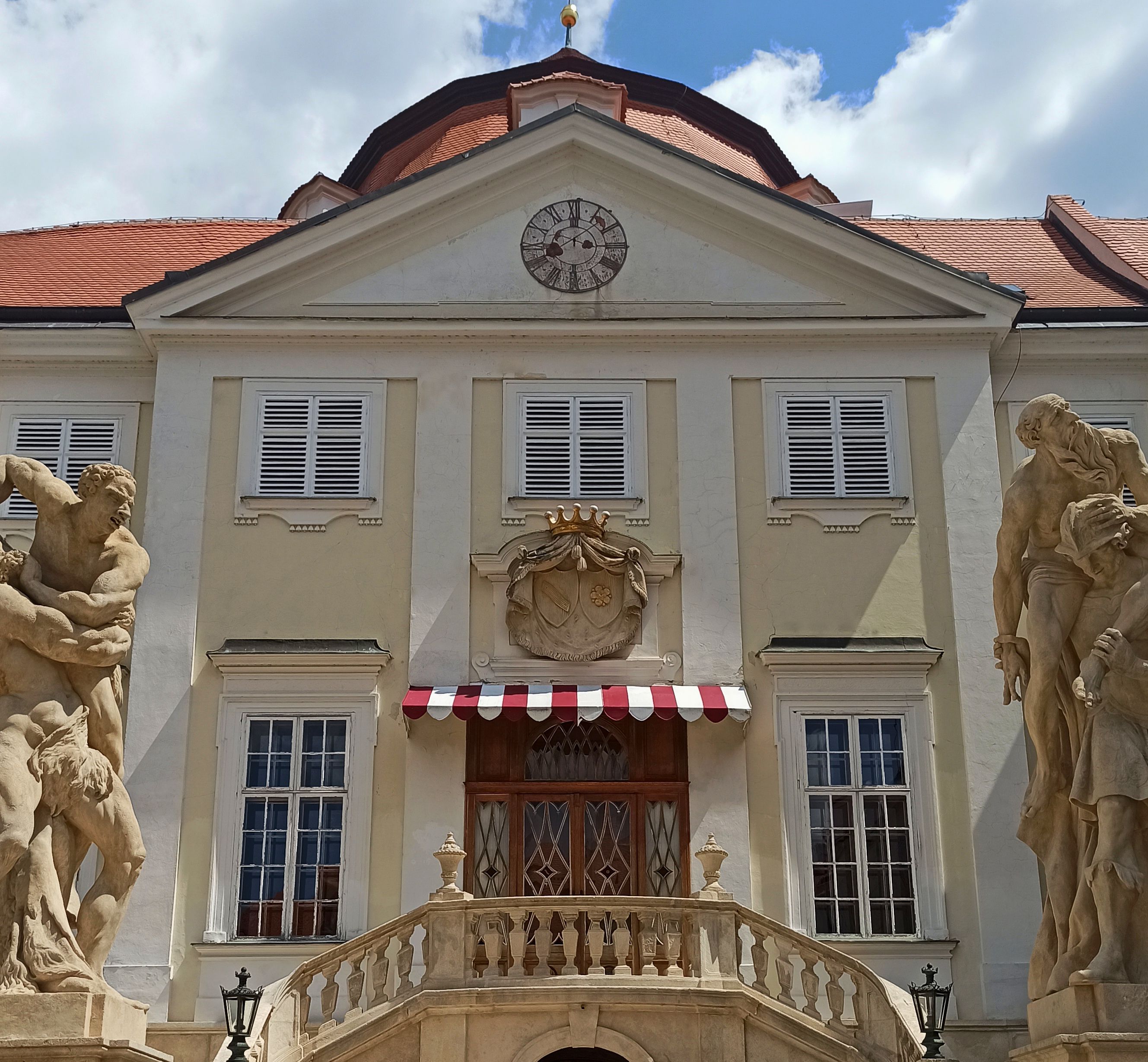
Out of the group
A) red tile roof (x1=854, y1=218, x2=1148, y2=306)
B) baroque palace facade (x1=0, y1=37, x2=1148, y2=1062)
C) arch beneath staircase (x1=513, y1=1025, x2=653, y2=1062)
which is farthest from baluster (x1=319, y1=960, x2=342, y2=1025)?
red tile roof (x1=854, y1=218, x2=1148, y2=306)

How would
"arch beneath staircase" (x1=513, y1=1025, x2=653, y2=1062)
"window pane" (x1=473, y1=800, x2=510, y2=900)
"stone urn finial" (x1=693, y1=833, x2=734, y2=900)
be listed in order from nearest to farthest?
"arch beneath staircase" (x1=513, y1=1025, x2=653, y2=1062)
"stone urn finial" (x1=693, y1=833, x2=734, y2=900)
"window pane" (x1=473, y1=800, x2=510, y2=900)

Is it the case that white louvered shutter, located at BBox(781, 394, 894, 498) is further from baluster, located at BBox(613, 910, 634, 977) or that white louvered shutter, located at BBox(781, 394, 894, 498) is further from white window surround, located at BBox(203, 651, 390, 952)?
baluster, located at BBox(613, 910, 634, 977)

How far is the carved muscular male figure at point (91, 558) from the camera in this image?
10.2m

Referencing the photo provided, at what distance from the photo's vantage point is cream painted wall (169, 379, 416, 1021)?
15742mm

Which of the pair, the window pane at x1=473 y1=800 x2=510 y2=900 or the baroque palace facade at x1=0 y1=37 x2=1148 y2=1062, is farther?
the window pane at x1=473 y1=800 x2=510 y2=900

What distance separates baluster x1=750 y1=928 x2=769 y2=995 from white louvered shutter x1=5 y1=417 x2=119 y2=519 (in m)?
8.88

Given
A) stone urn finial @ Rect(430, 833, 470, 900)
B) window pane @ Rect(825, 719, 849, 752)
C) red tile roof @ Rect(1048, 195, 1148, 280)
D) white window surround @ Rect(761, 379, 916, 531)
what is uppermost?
red tile roof @ Rect(1048, 195, 1148, 280)

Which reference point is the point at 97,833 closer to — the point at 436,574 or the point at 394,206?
the point at 436,574

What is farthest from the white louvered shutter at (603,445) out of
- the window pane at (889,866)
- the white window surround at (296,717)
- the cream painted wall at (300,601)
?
the window pane at (889,866)

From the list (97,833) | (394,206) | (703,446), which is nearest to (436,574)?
(703,446)

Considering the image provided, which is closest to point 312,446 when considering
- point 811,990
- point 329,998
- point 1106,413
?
point 329,998

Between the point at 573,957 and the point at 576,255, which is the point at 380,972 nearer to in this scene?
the point at 573,957

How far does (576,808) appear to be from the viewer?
16.2 meters

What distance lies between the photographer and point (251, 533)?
55.9 ft
